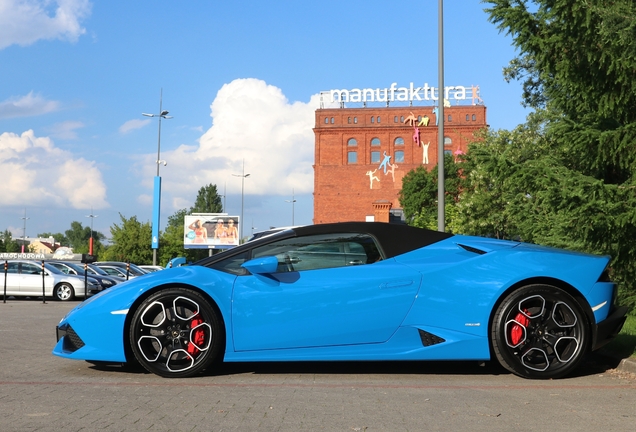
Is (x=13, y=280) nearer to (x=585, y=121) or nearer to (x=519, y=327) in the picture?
(x=585, y=121)

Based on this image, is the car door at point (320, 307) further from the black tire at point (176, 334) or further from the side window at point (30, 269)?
the side window at point (30, 269)

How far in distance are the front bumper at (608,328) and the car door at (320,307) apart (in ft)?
4.97

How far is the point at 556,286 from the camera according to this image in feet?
20.0

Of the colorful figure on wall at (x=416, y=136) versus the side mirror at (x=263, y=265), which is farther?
the colorful figure on wall at (x=416, y=136)

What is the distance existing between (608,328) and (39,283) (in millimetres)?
20450

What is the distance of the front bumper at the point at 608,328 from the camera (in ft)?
19.7

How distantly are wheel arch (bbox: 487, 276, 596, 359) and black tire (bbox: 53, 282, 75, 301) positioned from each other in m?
19.3

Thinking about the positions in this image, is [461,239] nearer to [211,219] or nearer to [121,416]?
[121,416]

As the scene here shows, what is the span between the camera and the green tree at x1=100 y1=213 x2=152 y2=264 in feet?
226

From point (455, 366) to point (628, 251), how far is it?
472 centimetres

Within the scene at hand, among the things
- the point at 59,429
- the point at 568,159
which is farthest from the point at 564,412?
the point at 568,159

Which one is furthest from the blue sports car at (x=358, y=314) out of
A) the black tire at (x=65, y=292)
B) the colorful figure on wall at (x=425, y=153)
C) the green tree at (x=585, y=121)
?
the colorful figure on wall at (x=425, y=153)

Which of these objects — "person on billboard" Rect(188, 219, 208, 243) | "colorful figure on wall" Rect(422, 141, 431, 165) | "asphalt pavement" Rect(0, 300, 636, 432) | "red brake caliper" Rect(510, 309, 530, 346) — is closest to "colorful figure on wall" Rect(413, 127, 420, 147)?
"colorful figure on wall" Rect(422, 141, 431, 165)

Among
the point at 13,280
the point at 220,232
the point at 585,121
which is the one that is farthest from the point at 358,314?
the point at 220,232
